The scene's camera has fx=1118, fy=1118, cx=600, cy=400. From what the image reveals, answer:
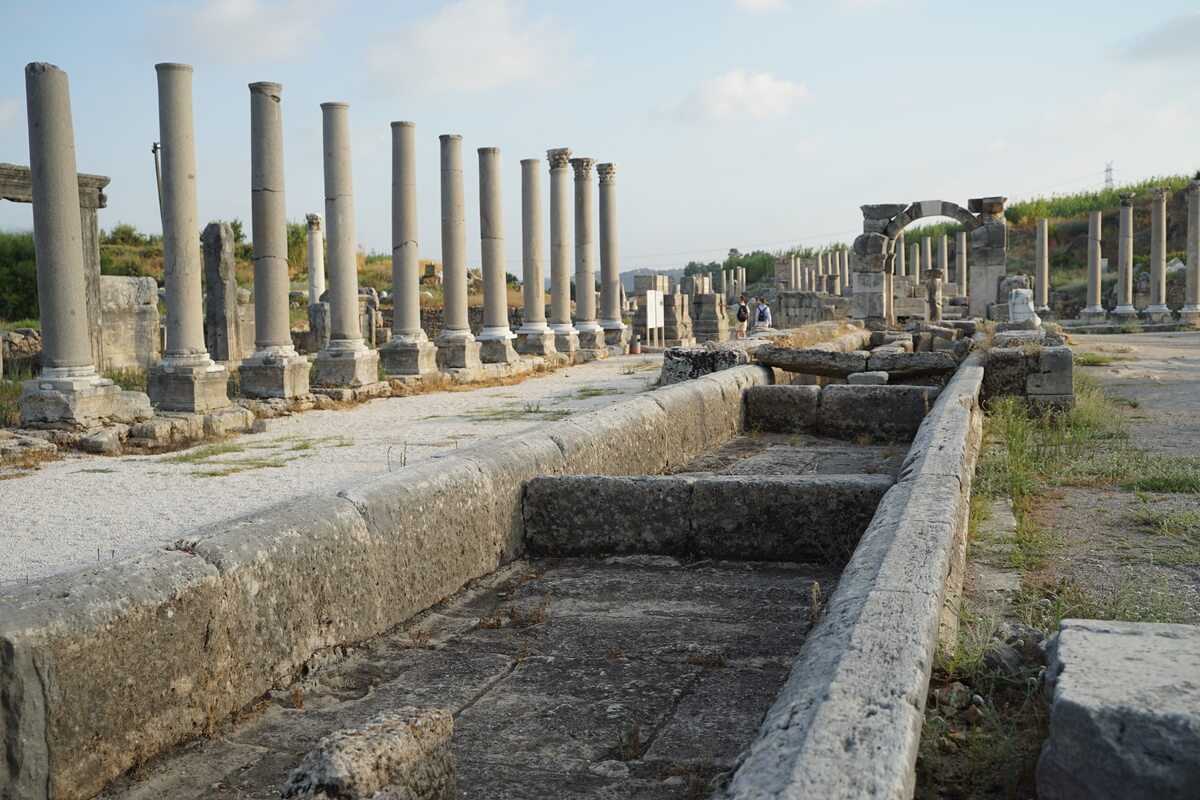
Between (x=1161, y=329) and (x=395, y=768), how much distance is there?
34.1 metres

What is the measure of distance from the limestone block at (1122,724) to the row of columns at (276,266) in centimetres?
1085

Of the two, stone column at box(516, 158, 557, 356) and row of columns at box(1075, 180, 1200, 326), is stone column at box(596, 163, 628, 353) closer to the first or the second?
stone column at box(516, 158, 557, 356)

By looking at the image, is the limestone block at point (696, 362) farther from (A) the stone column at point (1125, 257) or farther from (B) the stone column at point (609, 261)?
(A) the stone column at point (1125, 257)

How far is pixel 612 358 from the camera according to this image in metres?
25.5

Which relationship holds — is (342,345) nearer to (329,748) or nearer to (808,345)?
(808,345)

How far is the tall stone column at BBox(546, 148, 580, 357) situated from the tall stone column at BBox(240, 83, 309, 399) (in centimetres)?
972

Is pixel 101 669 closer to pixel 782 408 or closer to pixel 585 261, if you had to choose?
pixel 782 408

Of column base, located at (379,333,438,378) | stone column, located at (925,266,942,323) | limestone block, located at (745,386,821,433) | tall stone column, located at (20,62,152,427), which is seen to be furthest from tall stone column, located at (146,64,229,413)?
stone column, located at (925,266,942,323)

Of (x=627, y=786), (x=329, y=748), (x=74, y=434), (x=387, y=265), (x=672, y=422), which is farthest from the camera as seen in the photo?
(x=387, y=265)

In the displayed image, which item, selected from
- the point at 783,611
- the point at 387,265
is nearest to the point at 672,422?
the point at 783,611

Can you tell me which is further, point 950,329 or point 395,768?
point 950,329

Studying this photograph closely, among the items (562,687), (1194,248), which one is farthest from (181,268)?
(1194,248)

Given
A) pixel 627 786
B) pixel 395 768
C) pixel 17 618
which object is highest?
pixel 17 618

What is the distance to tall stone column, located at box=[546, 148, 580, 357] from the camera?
2456 cm
